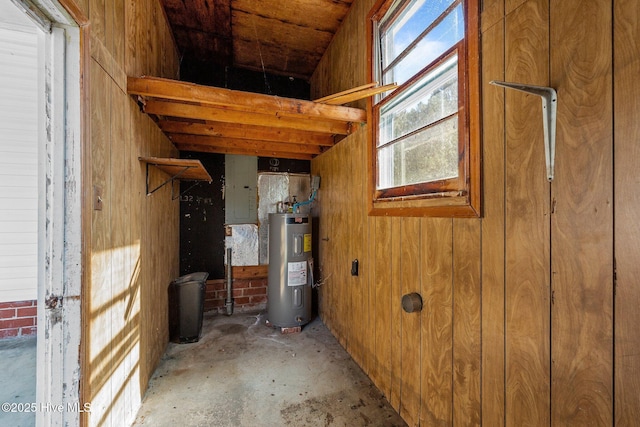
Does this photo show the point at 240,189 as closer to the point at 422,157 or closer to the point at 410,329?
the point at 422,157

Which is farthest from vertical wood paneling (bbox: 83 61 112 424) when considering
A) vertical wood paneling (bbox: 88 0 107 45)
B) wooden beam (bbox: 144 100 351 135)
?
wooden beam (bbox: 144 100 351 135)

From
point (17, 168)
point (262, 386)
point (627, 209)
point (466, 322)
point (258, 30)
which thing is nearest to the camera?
point (627, 209)

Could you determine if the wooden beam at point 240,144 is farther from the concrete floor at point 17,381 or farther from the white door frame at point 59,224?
the concrete floor at point 17,381

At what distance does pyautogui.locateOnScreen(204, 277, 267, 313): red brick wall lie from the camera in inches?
127

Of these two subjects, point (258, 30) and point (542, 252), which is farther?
point (258, 30)

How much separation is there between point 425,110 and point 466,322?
1.09 meters

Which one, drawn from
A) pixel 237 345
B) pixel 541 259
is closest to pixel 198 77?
pixel 237 345

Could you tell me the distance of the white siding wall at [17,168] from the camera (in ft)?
7.33

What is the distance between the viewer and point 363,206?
2043mm

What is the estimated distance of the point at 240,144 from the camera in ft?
9.16

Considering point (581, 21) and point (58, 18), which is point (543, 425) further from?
point (58, 18)

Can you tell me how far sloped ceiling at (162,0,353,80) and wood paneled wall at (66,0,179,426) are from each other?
1.32 feet

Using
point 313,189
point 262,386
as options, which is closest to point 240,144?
point 313,189

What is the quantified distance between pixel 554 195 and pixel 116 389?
7.00ft
